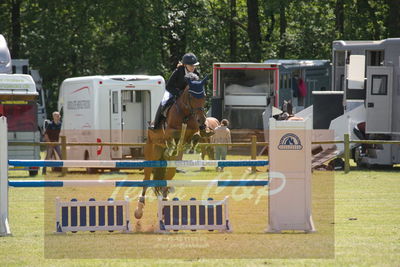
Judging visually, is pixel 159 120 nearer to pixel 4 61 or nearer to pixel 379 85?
pixel 4 61

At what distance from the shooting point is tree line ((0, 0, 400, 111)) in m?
38.0

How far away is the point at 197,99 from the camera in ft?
41.1

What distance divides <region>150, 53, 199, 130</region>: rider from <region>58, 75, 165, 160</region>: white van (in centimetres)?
1178

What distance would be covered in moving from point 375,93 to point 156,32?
15183 mm

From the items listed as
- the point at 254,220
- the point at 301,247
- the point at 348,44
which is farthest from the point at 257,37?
the point at 301,247

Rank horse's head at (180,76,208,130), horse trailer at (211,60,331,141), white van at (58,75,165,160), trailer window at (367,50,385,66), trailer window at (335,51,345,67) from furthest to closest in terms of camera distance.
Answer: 1. horse trailer at (211,60,331,141)
2. trailer window at (335,51,345,67)
3. trailer window at (367,50,385,66)
4. white van at (58,75,165,160)
5. horse's head at (180,76,208,130)

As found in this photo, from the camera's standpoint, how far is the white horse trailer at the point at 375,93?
24.7 m

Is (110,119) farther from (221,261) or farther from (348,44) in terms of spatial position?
(221,261)

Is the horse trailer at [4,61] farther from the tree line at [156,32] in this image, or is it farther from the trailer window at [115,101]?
the tree line at [156,32]

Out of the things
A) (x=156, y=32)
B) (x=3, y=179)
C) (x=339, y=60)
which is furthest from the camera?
(x=156, y=32)

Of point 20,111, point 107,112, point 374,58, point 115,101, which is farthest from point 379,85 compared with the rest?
point 20,111

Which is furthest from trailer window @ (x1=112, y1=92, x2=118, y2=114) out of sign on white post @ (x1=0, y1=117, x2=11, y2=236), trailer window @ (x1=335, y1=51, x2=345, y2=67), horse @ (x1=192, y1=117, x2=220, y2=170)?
sign on white post @ (x1=0, y1=117, x2=11, y2=236)

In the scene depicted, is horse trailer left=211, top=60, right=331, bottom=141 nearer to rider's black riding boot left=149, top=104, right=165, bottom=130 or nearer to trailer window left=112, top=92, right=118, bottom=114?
trailer window left=112, top=92, right=118, bottom=114

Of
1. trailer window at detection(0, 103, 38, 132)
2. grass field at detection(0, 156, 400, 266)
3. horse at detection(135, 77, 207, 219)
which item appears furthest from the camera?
trailer window at detection(0, 103, 38, 132)
